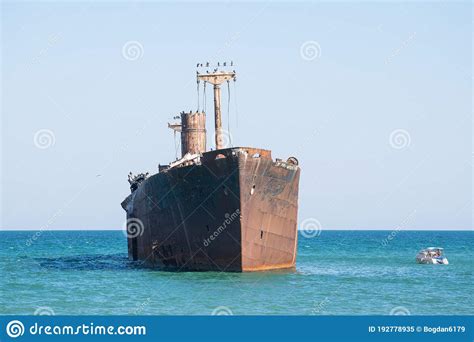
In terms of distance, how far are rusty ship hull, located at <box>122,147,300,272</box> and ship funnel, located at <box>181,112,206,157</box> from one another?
3.61 m

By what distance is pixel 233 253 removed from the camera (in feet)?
92.0

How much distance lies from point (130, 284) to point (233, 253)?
13.7 ft

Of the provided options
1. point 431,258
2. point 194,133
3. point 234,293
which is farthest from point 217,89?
point 431,258

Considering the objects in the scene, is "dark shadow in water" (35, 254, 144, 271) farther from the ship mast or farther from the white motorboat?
the white motorboat

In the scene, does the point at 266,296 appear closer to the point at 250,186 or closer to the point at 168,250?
the point at 250,186

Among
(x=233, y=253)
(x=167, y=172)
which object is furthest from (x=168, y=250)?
(x=233, y=253)

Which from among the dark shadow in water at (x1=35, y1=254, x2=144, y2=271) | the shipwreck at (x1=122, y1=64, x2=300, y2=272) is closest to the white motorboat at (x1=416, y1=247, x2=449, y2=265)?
the shipwreck at (x1=122, y1=64, x2=300, y2=272)

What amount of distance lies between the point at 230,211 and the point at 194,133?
9.23 meters

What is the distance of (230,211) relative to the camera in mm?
28016

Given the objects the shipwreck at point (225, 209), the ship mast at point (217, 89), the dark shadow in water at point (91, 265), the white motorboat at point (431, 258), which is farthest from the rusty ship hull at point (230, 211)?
the white motorboat at point (431, 258)

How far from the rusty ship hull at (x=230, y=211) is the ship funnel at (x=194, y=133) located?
3.61 m

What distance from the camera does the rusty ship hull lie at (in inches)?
1101

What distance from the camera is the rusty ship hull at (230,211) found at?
28.0m
